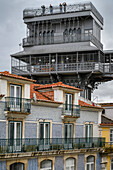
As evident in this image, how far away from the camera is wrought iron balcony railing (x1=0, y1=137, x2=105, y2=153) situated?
26391 millimetres

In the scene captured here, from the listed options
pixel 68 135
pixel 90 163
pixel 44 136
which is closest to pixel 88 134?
pixel 90 163

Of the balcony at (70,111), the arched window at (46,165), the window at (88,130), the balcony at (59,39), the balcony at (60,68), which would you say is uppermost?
the balcony at (59,39)

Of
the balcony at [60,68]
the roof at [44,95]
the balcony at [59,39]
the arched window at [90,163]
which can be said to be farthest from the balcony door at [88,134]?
the balcony at [59,39]

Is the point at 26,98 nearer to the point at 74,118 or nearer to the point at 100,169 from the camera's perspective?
the point at 74,118

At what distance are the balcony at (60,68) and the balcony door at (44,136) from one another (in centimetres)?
1828

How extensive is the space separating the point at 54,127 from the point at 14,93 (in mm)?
5171

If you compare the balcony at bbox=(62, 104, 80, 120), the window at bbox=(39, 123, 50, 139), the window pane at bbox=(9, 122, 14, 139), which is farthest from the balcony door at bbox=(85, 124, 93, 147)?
the window pane at bbox=(9, 122, 14, 139)

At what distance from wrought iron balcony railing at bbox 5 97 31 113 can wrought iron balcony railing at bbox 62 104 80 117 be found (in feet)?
14.7

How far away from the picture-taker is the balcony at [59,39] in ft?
164

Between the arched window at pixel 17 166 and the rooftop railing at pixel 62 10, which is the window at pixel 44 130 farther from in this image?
the rooftop railing at pixel 62 10

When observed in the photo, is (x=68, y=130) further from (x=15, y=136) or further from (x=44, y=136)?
(x=15, y=136)

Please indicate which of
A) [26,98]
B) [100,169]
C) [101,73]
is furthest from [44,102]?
[101,73]

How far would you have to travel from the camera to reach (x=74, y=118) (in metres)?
32.8

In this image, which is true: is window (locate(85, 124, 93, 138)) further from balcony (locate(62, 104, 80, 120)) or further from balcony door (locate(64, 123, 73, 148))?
balcony (locate(62, 104, 80, 120))
